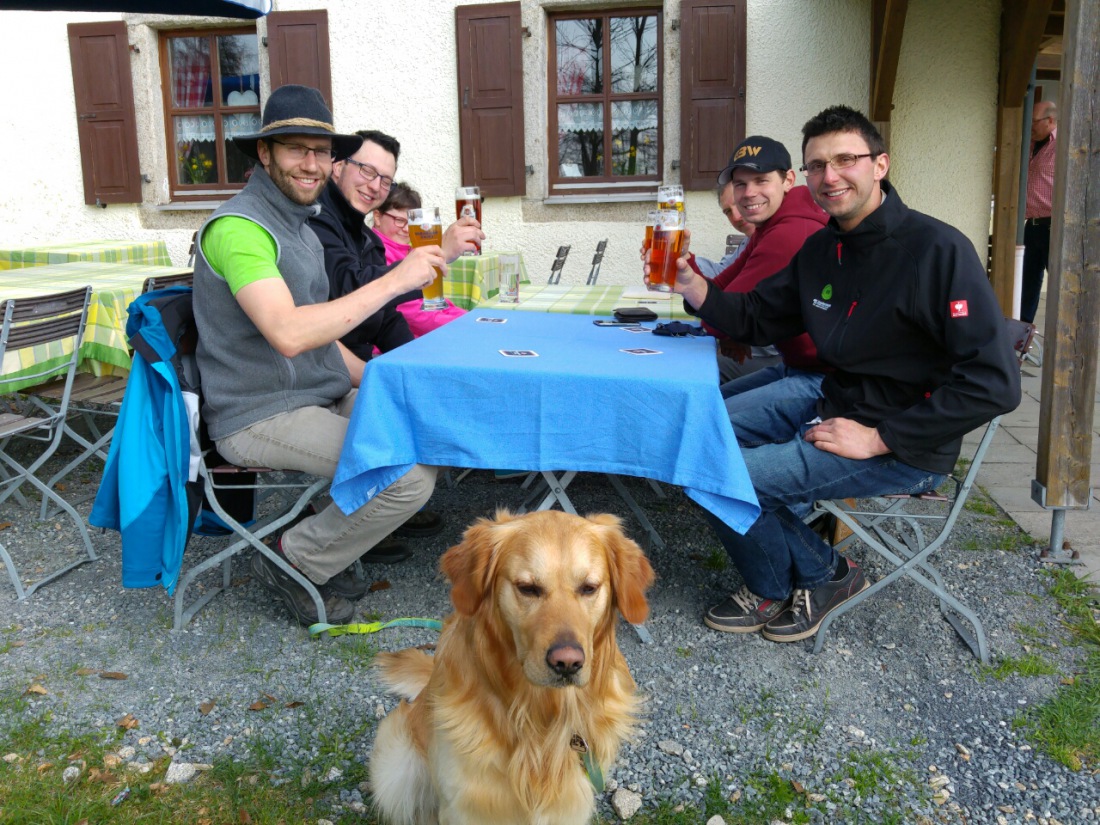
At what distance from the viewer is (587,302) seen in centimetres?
446

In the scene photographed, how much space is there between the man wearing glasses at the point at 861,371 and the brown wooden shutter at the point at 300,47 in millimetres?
6710

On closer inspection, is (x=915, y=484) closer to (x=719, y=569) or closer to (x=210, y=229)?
(x=719, y=569)

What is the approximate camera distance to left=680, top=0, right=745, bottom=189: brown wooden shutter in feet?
25.8

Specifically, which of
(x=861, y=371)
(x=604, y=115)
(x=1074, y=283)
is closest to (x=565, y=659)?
(x=861, y=371)

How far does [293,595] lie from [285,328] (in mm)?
938

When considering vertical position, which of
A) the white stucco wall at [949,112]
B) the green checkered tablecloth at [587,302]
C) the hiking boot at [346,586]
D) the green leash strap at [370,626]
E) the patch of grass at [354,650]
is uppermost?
the white stucco wall at [949,112]

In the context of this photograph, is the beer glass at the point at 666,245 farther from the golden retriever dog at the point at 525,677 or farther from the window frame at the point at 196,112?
the window frame at the point at 196,112

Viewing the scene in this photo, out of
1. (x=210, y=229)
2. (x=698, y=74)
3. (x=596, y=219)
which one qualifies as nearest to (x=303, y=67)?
(x=596, y=219)

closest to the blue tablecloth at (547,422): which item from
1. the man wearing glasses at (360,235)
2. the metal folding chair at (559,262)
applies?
the man wearing glasses at (360,235)

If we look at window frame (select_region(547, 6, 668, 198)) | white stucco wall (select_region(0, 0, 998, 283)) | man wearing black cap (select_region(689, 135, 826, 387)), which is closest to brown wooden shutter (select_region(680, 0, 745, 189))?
white stucco wall (select_region(0, 0, 998, 283))

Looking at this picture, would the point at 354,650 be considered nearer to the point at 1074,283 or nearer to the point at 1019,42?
the point at 1074,283

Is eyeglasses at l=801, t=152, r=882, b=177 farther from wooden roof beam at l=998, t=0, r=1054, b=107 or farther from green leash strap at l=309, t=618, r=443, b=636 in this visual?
wooden roof beam at l=998, t=0, r=1054, b=107

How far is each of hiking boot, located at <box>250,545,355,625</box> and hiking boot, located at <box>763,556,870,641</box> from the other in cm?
144

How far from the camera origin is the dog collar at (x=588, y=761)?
188 centimetres
